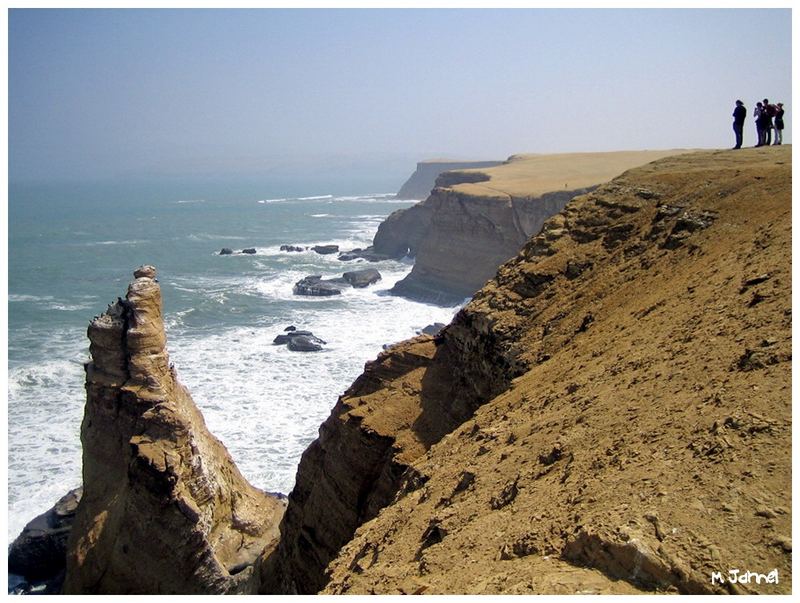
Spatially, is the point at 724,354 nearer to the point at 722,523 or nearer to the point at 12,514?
the point at 722,523

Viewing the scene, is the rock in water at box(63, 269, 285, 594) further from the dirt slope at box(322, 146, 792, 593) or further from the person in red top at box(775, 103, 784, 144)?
the person in red top at box(775, 103, 784, 144)

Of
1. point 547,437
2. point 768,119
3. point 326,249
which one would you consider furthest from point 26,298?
point 547,437

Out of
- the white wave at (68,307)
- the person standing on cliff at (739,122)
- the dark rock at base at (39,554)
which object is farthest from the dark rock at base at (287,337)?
the person standing on cliff at (739,122)

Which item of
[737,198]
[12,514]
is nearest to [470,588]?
[737,198]

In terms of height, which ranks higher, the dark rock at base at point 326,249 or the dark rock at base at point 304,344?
the dark rock at base at point 326,249

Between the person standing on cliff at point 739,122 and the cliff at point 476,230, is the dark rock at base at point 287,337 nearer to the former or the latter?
the cliff at point 476,230

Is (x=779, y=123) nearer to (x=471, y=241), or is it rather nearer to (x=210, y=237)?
(x=471, y=241)

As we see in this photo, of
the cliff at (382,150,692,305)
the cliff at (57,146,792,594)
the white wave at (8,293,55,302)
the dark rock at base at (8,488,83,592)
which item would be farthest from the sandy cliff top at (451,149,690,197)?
the dark rock at base at (8,488,83,592)
